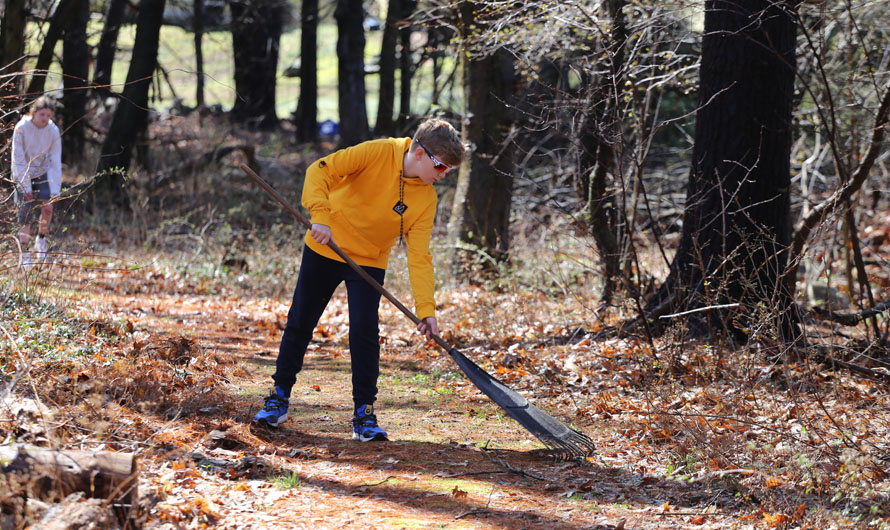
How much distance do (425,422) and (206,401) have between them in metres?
1.41

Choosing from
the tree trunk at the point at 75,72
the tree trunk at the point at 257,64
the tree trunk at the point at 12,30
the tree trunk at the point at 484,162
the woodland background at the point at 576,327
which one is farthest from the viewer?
the tree trunk at the point at 257,64

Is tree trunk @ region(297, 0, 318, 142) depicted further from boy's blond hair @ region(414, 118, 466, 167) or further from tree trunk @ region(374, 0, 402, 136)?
boy's blond hair @ region(414, 118, 466, 167)

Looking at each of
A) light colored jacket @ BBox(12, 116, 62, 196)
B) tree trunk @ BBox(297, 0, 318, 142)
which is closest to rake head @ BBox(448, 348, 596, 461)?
light colored jacket @ BBox(12, 116, 62, 196)

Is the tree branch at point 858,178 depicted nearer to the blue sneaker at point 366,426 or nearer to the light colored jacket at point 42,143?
the blue sneaker at point 366,426

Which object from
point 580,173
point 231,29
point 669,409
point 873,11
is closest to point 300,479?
point 669,409

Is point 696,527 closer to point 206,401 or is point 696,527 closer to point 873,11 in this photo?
point 206,401

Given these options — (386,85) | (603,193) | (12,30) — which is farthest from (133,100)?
(603,193)

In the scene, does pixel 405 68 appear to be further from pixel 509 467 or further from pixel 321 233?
pixel 509 467

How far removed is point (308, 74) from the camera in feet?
74.6

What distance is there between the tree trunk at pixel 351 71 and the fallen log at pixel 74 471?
14908mm

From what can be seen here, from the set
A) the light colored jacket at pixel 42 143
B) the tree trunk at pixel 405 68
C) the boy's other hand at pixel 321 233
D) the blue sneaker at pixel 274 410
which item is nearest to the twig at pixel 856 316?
the boy's other hand at pixel 321 233

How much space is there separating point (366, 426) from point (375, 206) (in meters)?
1.30

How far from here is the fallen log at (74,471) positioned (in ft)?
10.2

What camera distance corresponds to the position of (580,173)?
7.46 metres
